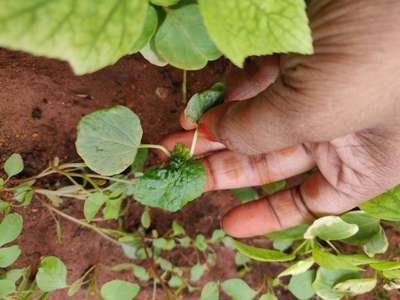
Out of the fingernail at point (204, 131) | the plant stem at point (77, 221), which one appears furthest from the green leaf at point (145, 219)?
the fingernail at point (204, 131)

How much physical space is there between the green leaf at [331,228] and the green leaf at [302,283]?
189 millimetres

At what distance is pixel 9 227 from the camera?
3.23ft

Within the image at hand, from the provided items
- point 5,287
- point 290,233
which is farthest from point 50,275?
point 290,233

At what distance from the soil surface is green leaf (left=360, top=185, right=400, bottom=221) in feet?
1.78

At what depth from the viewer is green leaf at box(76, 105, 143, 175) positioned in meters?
0.98

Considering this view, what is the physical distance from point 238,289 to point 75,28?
40.3 inches

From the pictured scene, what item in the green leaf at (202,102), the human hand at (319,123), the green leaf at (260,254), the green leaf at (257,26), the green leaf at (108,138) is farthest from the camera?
the green leaf at (260,254)

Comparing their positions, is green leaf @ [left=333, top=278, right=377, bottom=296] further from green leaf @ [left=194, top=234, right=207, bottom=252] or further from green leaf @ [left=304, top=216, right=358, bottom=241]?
green leaf @ [left=194, top=234, right=207, bottom=252]

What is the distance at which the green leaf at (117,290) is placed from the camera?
1.09 m

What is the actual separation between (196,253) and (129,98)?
547mm

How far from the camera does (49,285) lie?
1070 mm

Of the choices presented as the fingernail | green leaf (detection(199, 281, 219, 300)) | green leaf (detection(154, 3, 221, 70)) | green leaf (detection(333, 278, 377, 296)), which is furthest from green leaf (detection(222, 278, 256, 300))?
green leaf (detection(154, 3, 221, 70))

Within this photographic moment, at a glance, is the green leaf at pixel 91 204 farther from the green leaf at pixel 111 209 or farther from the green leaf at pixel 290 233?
the green leaf at pixel 290 233

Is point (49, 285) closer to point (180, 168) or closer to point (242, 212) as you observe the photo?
point (180, 168)
